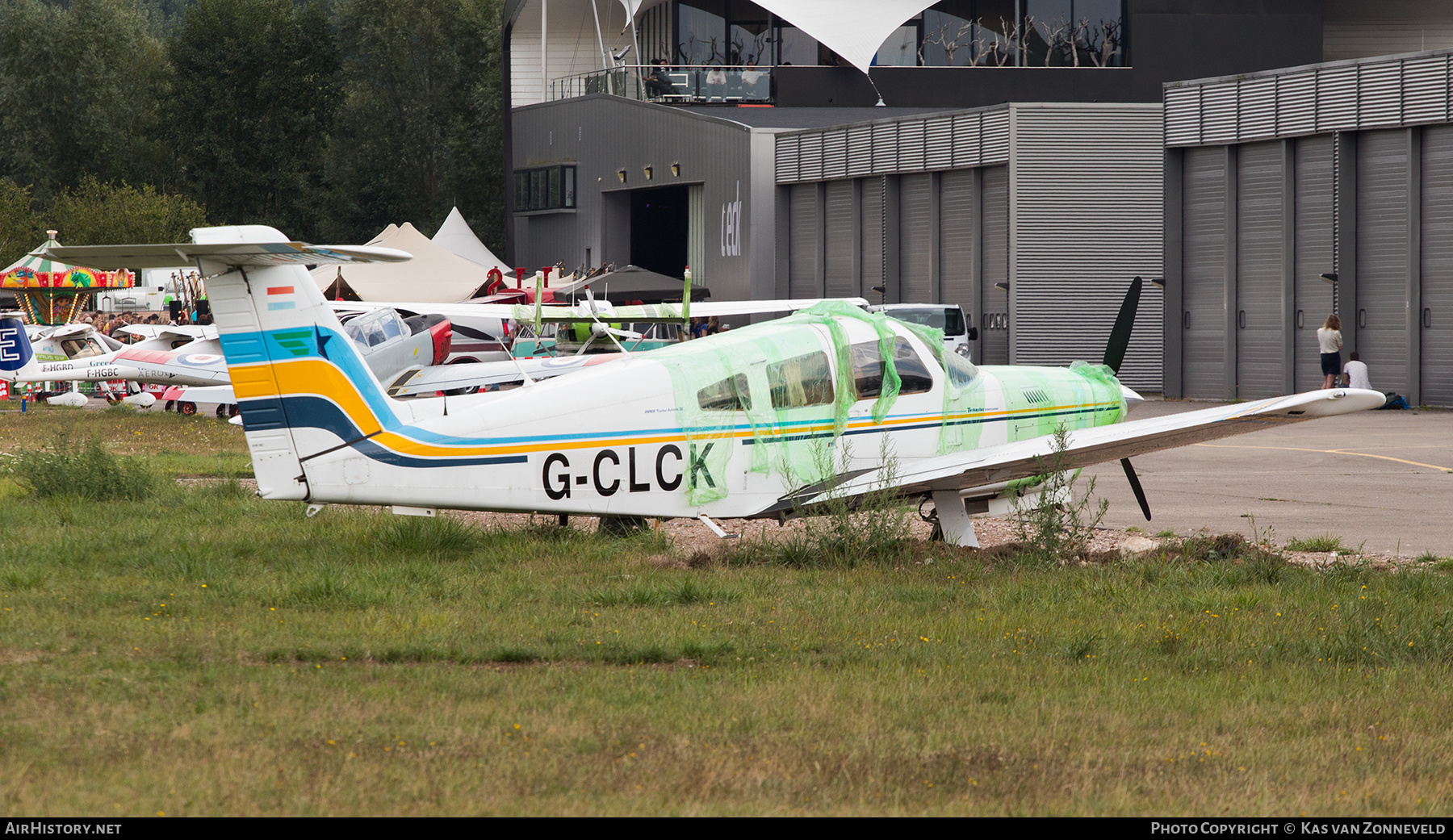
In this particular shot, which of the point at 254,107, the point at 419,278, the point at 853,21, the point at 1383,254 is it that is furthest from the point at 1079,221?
the point at 254,107

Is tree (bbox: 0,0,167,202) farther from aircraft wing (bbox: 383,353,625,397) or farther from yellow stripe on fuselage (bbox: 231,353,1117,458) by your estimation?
yellow stripe on fuselage (bbox: 231,353,1117,458)

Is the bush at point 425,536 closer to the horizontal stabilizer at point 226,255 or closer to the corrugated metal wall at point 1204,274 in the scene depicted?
the horizontal stabilizer at point 226,255

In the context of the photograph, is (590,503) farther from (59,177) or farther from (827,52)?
(59,177)

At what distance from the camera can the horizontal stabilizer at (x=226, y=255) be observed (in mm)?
8906

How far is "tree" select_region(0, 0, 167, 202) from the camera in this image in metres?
80.4

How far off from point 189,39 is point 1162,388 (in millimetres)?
70204

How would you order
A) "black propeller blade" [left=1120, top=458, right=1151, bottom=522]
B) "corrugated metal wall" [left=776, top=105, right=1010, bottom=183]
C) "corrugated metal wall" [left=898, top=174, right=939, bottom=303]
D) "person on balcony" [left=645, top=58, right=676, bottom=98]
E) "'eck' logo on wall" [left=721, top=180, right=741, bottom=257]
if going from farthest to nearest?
"person on balcony" [left=645, top=58, right=676, bottom=98], "'eck' logo on wall" [left=721, top=180, right=741, bottom=257], "corrugated metal wall" [left=898, top=174, right=939, bottom=303], "corrugated metal wall" [left=776, top=105, right=1010, bottom=183], "black propeller blade" [left=1120, top=458, right=1151, bottom=522]

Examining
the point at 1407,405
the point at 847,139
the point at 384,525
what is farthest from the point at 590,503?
the point at 847,139

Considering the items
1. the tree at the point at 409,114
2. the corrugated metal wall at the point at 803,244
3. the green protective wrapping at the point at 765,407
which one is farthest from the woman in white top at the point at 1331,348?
the tree at the point at 409,114

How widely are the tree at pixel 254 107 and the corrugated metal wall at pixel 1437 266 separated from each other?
71.5m

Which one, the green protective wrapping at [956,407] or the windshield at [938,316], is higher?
the windshield at [938,316]

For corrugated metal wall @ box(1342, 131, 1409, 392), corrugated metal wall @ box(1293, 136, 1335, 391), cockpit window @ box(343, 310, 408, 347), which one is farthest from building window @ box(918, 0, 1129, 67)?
cockpit window @ box(343, 310, 408, 347)

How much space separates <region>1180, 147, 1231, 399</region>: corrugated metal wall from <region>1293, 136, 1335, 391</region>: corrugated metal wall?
175 centimetres

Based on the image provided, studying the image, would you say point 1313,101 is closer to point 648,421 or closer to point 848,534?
point 848,534
